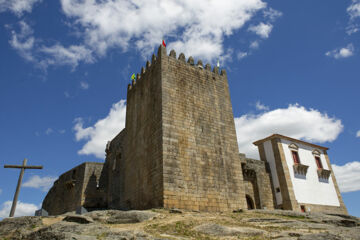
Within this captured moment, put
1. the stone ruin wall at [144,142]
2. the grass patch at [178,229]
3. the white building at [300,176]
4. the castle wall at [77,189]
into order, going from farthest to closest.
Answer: the castle wall at [77,189], the white building at [300,176], the stone ruin wall at [144,142], the grass patch at [178,229]

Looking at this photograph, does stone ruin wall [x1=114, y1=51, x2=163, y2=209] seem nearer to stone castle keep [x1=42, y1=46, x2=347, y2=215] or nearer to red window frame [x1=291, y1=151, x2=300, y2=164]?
stone castle keep [x1=42, y1=46, x2=347, y2=215]

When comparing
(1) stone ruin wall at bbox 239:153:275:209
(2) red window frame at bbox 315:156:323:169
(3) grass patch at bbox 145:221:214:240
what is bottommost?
(3) grass patch at bbox 145:221:214:240

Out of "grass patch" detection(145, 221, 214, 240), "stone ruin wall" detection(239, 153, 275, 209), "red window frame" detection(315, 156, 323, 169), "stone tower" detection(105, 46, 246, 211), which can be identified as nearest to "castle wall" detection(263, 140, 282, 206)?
"stone ruin wall" detection(239, 153, 275, 209)

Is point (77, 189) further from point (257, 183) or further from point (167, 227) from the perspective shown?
point (167, 227)

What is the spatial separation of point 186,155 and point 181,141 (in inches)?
25.4

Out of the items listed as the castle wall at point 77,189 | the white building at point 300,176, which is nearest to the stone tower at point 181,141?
the castle wall at point 77,189

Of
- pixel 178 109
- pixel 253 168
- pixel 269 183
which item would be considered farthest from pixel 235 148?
pixel 269 183

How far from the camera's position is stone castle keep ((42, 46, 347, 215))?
11289 millimetres

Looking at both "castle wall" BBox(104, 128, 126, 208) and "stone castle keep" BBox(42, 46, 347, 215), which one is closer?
"stone castle keep" BBox(42, 46, 347, 215)

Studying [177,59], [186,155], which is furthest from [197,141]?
[177,59]

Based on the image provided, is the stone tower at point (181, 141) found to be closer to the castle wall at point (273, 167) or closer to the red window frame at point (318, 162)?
the castle wall at point (273, 167)

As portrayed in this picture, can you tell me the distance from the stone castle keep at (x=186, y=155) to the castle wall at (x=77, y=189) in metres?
0.11

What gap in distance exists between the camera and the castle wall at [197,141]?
439 inches

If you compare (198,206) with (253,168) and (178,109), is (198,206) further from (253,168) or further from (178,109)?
(253,168)
